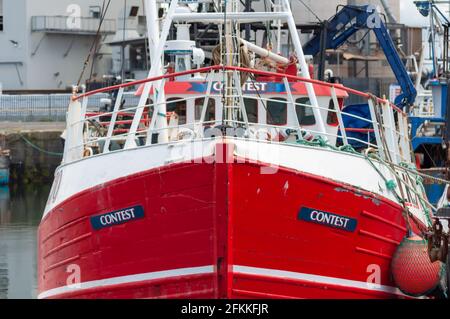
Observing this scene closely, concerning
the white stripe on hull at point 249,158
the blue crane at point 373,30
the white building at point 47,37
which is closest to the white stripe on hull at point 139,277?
the white stripe on hull at point 249,158

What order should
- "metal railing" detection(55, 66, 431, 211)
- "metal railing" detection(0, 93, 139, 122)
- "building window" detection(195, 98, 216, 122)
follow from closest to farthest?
"metal railing" detection(55, 66, 431, 211) < "building window" detection(195, 98, 216, 122) < "metal railing" detection(0, 93, 139, 122)

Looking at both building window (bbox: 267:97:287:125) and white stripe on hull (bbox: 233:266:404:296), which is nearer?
white stripe on hull (bbox: 233:266:404:296)

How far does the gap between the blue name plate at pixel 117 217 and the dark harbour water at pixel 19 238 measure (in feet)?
21.5

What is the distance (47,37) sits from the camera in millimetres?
43594

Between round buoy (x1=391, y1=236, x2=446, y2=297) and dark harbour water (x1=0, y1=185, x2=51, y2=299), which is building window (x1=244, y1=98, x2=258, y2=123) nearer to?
round buoy (x1=391, y1=236, x2=446, y2=297)

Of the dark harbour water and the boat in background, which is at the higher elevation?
the boat in background

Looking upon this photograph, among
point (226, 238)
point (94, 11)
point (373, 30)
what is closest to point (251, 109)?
point (226, 238)

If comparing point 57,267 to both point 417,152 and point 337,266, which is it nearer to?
point 337,266

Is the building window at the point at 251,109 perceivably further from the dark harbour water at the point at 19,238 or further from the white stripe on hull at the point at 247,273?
the dark harbour water at the point at 19,238

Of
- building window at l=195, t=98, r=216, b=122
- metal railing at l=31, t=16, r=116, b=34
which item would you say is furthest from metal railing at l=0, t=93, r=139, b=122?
building window at l=195, t=98, r=216, b=122

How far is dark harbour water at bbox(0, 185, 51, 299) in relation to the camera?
1764 centimetres

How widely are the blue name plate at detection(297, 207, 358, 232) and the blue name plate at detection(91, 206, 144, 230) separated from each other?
1.49 m

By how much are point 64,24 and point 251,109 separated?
3075 cm
